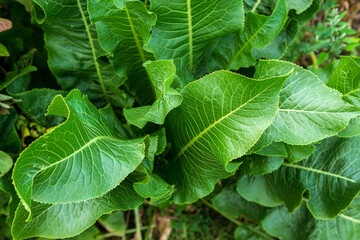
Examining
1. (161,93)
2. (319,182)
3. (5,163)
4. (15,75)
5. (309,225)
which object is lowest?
(309,225)

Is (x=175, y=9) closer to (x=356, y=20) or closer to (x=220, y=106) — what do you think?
(x=220, y=106)

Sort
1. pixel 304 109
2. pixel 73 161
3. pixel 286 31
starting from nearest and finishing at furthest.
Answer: pixel 73 161 → pixel 304 109 → pixel 286 31

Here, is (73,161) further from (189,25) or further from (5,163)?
(189,25)

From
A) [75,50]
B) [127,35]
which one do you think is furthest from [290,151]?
[75,50]

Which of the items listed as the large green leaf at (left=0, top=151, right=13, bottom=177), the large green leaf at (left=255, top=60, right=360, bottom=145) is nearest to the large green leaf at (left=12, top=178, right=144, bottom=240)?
the large green leaf at (left=0, top=151, right=13, bottom=177)

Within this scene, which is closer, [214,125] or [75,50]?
[214,125]

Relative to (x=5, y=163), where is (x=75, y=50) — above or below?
above

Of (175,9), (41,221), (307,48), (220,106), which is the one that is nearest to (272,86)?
(220,106)
